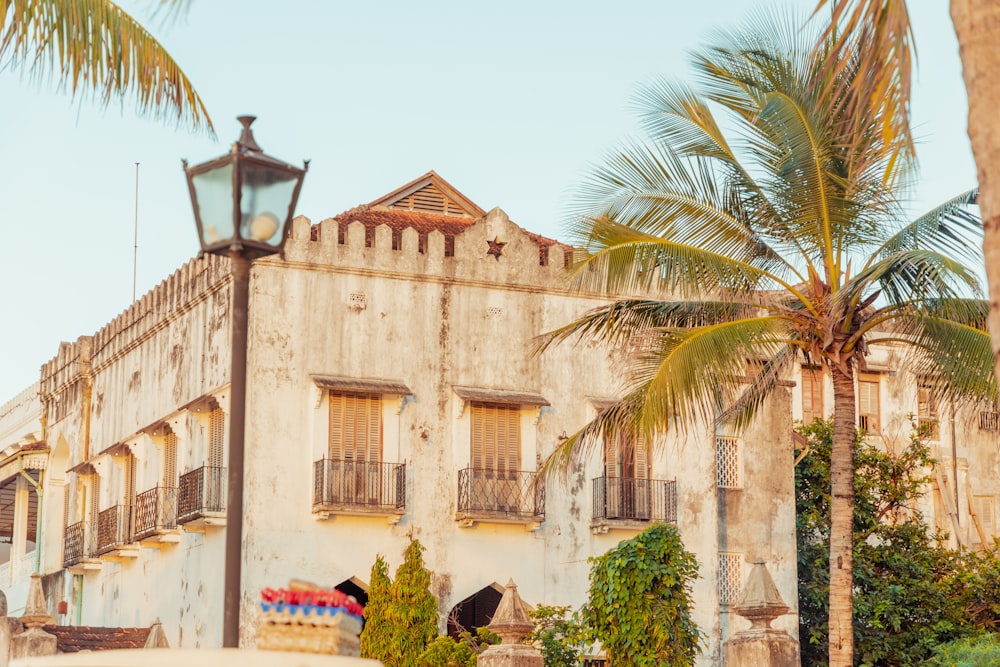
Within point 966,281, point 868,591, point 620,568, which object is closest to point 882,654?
point 868,591

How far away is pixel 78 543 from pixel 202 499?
710cm

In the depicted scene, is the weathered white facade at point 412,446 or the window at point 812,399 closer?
the weathered white facade at point 412,446

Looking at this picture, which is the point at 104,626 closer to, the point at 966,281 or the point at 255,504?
the point at 255,504

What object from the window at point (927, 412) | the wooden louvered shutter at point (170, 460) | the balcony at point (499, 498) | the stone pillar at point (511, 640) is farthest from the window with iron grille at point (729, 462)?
the stone pillar at point (511, 640)

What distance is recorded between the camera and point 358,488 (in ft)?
85.4

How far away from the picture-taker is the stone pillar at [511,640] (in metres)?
18.6

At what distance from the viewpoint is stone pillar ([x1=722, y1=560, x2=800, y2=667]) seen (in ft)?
56.9

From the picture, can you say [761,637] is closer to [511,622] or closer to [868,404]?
[511,622]

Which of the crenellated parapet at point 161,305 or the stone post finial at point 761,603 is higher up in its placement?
the crenellated parapet at point 161,305

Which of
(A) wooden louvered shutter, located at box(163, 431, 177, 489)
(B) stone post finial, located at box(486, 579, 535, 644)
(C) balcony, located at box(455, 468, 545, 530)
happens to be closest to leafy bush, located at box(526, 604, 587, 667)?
(B) stone post finial, located at box(486, 579, 535, 644)

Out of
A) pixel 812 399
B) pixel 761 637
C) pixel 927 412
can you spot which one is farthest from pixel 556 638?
pixel 927 412

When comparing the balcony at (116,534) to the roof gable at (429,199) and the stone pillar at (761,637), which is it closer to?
the roof gable at (429,199)

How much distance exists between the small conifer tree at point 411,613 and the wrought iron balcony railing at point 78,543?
908 centimetres

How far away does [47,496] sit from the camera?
113 feet
